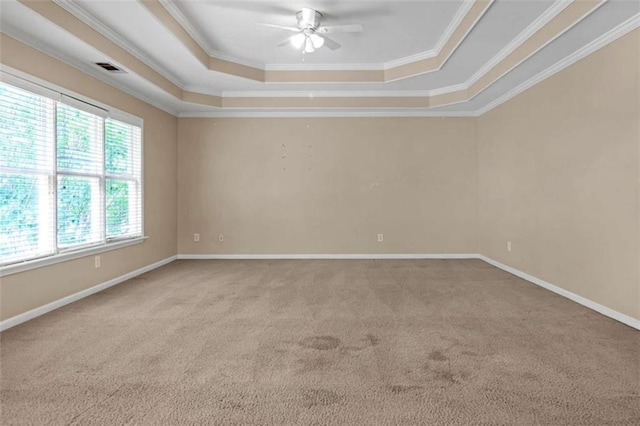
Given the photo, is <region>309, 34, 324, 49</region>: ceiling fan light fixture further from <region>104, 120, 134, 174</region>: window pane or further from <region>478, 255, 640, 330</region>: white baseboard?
<region>478, 255, 640, 330</region>: white baseboard

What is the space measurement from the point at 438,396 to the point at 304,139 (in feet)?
15.6

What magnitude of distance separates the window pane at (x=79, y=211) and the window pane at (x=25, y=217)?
0.53ft

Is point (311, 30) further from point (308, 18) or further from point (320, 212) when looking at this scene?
point (320, 212)

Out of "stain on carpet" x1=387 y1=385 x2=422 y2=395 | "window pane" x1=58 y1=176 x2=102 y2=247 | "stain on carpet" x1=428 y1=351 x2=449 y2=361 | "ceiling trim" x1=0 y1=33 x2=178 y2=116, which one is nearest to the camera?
"stain on carpet" x1=387 y1=385 x2=422 y2=395

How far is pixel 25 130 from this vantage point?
3.00 metres

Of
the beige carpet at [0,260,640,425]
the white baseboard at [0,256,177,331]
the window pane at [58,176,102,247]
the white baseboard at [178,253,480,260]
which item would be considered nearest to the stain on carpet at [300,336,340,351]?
the beige carpet at [0,260,640,425]

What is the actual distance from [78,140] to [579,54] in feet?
17.3

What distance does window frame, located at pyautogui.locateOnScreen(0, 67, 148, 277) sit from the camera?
2889mm

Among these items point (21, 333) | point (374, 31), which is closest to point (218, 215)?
point (21, 333)

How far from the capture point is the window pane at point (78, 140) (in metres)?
3.41

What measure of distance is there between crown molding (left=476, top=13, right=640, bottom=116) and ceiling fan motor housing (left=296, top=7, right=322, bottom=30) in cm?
262

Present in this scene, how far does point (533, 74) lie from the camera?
13.3 feet

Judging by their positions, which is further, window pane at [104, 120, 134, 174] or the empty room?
window pane at [104, 120, 134, 174]

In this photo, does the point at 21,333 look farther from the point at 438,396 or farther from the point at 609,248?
the point at 609,248
